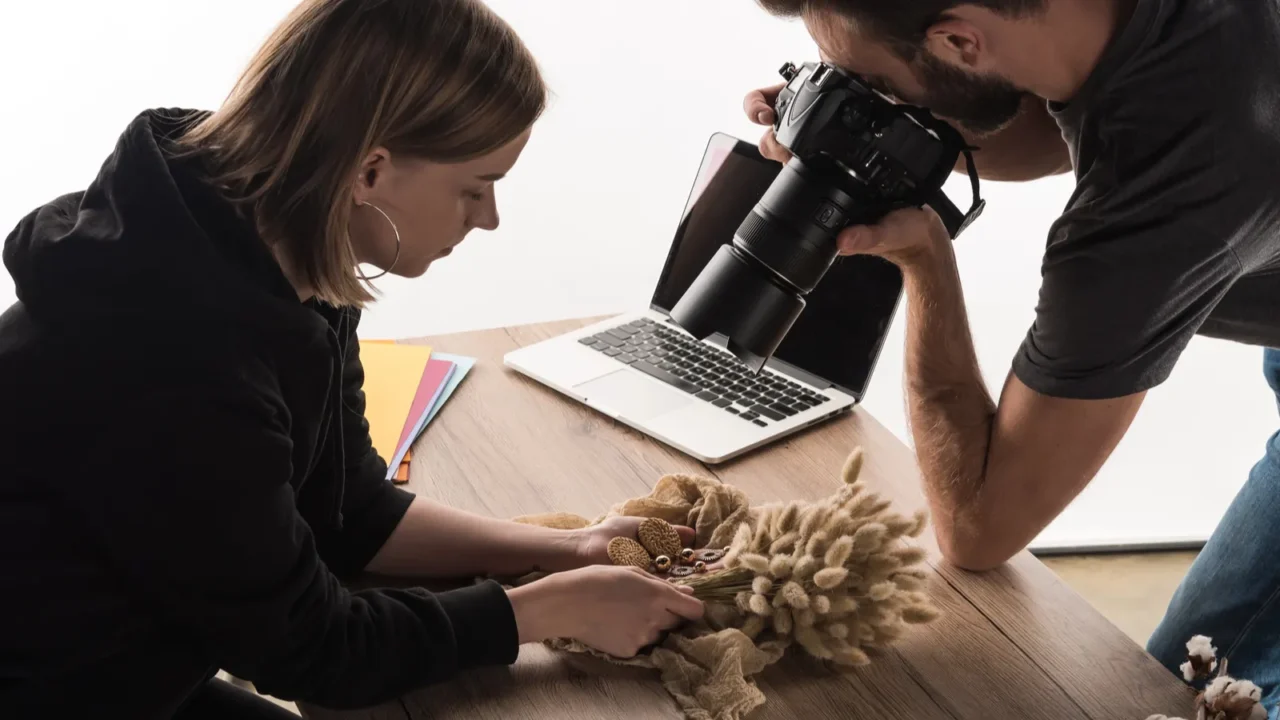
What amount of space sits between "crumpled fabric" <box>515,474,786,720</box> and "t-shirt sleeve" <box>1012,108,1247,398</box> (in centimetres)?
31

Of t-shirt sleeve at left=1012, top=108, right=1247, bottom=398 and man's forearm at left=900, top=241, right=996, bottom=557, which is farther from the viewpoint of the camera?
man's forearm at left=900, top=241, right=996, bottom=557

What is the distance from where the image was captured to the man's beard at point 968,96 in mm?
1051

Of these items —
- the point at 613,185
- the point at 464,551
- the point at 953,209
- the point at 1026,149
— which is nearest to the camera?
the point at 464,551

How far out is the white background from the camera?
194 centimetres

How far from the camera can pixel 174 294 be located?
2.74 feet

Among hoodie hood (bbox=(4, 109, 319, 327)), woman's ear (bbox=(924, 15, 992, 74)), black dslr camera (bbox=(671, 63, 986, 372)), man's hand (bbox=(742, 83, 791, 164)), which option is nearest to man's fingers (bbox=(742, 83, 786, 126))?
man's hand (bbox=(742, 83, 791, 164))

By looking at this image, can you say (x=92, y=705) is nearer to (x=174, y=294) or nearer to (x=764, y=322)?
(x=174, y=294)

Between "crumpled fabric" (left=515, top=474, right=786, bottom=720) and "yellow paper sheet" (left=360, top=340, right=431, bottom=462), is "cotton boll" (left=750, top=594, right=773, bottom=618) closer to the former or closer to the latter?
"crumpled fabric" (left=515, top=474, right=786, bottom=720)

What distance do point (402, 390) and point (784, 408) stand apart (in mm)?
424

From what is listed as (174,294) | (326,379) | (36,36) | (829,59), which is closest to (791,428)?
(829,59)

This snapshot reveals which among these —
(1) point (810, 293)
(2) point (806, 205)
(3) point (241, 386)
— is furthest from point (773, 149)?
(3) point (241, 386)

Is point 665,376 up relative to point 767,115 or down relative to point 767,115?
down

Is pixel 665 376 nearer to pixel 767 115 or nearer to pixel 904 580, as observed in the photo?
pixel 767 115

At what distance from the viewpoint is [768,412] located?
51.9 inches
